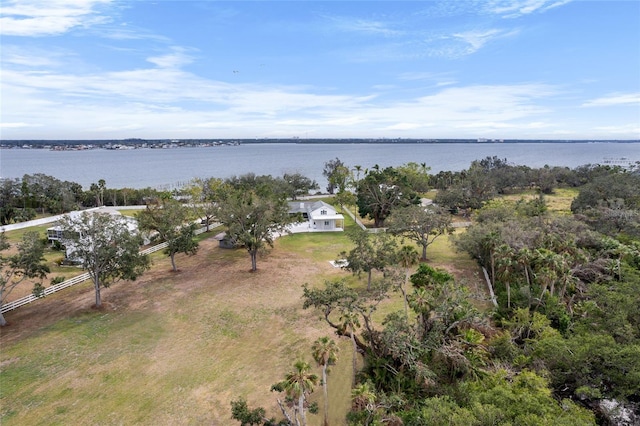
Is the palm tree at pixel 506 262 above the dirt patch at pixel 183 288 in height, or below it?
above

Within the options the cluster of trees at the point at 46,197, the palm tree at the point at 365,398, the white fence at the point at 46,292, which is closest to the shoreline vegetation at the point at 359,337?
the palm tree at the point at 365,398

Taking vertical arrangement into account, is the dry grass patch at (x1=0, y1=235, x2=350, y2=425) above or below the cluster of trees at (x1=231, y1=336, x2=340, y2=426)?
below

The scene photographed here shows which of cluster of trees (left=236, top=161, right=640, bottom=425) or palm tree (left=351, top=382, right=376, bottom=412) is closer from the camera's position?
palm tree (left=351, top=382, right=376, bottom=412)

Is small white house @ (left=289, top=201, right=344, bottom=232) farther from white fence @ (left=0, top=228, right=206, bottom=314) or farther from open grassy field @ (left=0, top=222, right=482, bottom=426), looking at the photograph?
white fence @ (left=0, top=228, right=206, bottom=314)

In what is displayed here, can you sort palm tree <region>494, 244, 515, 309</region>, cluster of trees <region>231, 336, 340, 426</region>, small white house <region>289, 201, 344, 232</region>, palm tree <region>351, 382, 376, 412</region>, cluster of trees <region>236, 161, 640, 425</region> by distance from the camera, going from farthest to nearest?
small white house <region>289, 201, 344, 232</region>, palm tree <region>494, 244, 515, 309</region>, cluster of trees <region>236, 161, 640, 425</region>, palm tree <region>351, 382, 376, 412</region>, cluster of trees <region>231, 336, 340, 426</region>

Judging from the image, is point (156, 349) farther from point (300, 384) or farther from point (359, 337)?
point (300, 384)

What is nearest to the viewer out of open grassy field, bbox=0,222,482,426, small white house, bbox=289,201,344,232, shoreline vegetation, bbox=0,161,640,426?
shoreline vegetation, bbox=0,161,640,426

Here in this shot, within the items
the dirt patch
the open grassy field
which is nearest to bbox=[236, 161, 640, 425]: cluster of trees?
the open grassy field

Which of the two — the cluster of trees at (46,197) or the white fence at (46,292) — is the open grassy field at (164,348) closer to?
the white fence at (46,292)

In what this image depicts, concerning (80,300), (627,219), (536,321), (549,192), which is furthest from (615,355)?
(549,192)
